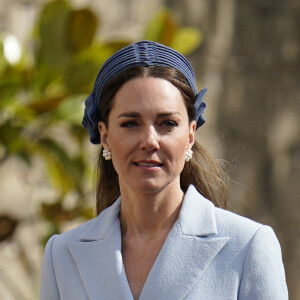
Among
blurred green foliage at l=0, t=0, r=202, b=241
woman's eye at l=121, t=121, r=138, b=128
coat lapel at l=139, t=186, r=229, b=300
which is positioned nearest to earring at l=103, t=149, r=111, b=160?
woman's eye at l=121, t=121, r=138, b=128

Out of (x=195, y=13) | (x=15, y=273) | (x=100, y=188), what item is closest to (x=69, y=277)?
(x=100, y=188)

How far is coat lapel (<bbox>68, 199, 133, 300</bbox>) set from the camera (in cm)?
238

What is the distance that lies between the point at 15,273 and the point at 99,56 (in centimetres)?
144

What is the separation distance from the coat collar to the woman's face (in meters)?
0.14

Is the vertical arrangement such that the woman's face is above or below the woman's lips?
above

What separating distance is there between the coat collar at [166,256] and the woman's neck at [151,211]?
0.03 meters

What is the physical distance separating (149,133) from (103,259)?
37cm

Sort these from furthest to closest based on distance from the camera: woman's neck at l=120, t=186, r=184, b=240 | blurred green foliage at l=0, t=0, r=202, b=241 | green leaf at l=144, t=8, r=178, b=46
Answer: green leaf at l=144, t=8, r=178, b=46
blurred green foliage at l=0, t=0, r=202, b=241
woman's neck at l=120, t=186, r=184, b=240

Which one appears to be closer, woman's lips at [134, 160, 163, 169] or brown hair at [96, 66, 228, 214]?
woman's lips at [134, 160, 163, 169]

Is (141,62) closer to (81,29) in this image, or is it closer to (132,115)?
(132,115)

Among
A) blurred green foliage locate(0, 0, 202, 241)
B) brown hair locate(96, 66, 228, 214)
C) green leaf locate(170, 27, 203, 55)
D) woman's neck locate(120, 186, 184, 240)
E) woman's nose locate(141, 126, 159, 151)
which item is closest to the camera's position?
woman's nose locate(141, 126, 159, 151)

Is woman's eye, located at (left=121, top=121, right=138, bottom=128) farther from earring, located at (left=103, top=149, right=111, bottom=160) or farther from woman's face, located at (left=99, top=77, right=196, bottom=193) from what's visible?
earring, located at (left=103, top=149, right=111, bottom=160)

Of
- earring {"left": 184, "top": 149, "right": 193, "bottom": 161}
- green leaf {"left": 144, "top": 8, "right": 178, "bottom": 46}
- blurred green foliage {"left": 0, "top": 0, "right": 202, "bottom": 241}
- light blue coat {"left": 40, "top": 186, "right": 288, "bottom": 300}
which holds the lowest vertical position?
light blue coat {"left": 40, "top": 186, "right": 288, "bottom": 300}

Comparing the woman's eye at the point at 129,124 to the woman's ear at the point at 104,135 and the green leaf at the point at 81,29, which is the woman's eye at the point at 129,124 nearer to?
the woman's ear at the point at 104,135
